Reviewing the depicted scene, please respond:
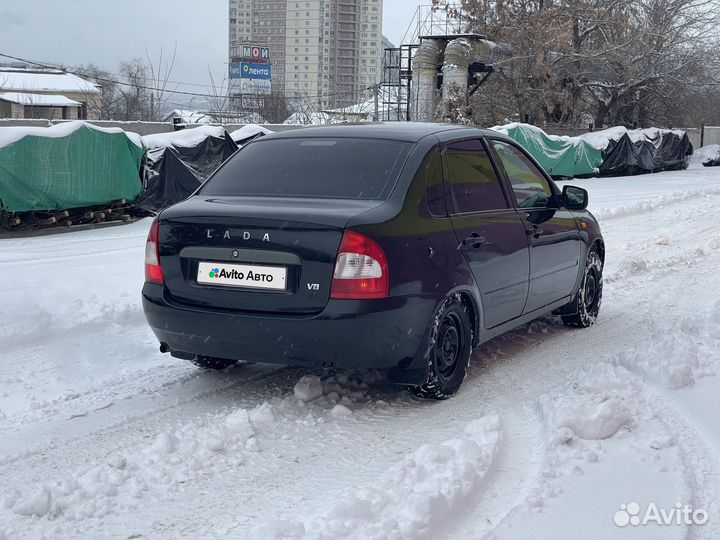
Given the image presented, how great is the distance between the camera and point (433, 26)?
36719 mm

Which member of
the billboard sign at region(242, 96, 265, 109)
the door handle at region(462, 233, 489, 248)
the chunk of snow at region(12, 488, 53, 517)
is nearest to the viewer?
the chunk of snow at region(12, 488, 53, 517)

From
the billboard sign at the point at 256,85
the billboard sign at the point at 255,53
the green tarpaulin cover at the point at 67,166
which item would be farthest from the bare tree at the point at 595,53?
the billboard sign at the point at 255,53

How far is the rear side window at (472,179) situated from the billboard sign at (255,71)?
90369 millimetres

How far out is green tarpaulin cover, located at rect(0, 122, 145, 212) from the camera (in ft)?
45.3

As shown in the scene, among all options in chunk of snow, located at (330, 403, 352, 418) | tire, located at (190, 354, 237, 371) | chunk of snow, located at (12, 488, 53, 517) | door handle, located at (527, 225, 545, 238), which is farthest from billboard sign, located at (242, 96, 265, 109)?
chunk of snow, located at (12, 488, 53, 517)

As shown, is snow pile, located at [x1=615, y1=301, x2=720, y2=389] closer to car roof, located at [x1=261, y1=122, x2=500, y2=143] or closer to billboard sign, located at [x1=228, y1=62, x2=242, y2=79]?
car roof, located at [x1=261, y1=122, x2=500, y2=143]

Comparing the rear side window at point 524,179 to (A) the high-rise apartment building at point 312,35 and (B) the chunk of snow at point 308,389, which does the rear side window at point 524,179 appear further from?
(A) the high-rise apartment building at point 312,35

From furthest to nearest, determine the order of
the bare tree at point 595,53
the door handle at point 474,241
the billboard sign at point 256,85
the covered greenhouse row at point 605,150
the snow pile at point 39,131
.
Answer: the billboard sign at point 256,85 < the bare tree at point 595,53 < the covered greenhouse row at point 605,150 < the snow pile at point 39,131 < the door handle at point 474,241

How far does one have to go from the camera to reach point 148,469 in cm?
385

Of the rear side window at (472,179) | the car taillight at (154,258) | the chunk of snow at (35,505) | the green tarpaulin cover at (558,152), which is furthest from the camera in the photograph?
the green tarpaulin cover at (558,152)

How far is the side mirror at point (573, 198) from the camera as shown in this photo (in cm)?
659

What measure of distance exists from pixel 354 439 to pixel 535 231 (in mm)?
2347

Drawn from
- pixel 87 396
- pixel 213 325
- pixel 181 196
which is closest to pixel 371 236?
pixel 213 325

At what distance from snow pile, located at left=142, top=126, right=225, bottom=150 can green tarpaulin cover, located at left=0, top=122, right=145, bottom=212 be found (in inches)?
35.8
